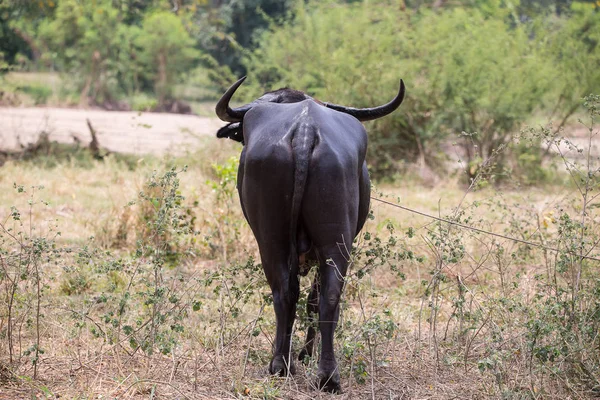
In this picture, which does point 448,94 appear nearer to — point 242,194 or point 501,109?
point 501,109

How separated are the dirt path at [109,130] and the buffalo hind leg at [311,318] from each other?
7.44 metres

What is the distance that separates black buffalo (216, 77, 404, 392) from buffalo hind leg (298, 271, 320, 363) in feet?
0.59

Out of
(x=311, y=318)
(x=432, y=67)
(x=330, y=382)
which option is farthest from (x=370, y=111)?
(x=432, y=67)

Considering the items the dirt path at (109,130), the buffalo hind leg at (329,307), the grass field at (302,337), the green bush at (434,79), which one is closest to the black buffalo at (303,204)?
the buffalo hind leg at (329,307)

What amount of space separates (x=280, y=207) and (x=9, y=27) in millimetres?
19359

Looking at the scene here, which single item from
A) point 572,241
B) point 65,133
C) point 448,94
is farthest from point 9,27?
point 572,241

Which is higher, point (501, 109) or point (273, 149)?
point (273, 149)

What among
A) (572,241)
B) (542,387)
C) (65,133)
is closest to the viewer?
(542,387)

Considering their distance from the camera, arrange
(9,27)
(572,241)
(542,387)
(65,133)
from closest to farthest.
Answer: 1. (542,387)
2. (572,241)
3. (65,133)
4. (9,27)

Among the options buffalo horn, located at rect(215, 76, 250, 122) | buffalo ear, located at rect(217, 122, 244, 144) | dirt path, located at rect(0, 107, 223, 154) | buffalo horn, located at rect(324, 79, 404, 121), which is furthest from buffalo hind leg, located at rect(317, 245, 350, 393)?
dirt path, located at rect(0, 107, 223, 154)

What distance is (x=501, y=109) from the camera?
13.1m

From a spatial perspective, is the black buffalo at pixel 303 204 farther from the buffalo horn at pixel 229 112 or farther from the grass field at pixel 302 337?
the buffalo horn at pixel 229 112

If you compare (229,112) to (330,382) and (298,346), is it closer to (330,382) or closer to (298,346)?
(298,346)

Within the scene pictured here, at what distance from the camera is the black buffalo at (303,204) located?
13.8 ft
